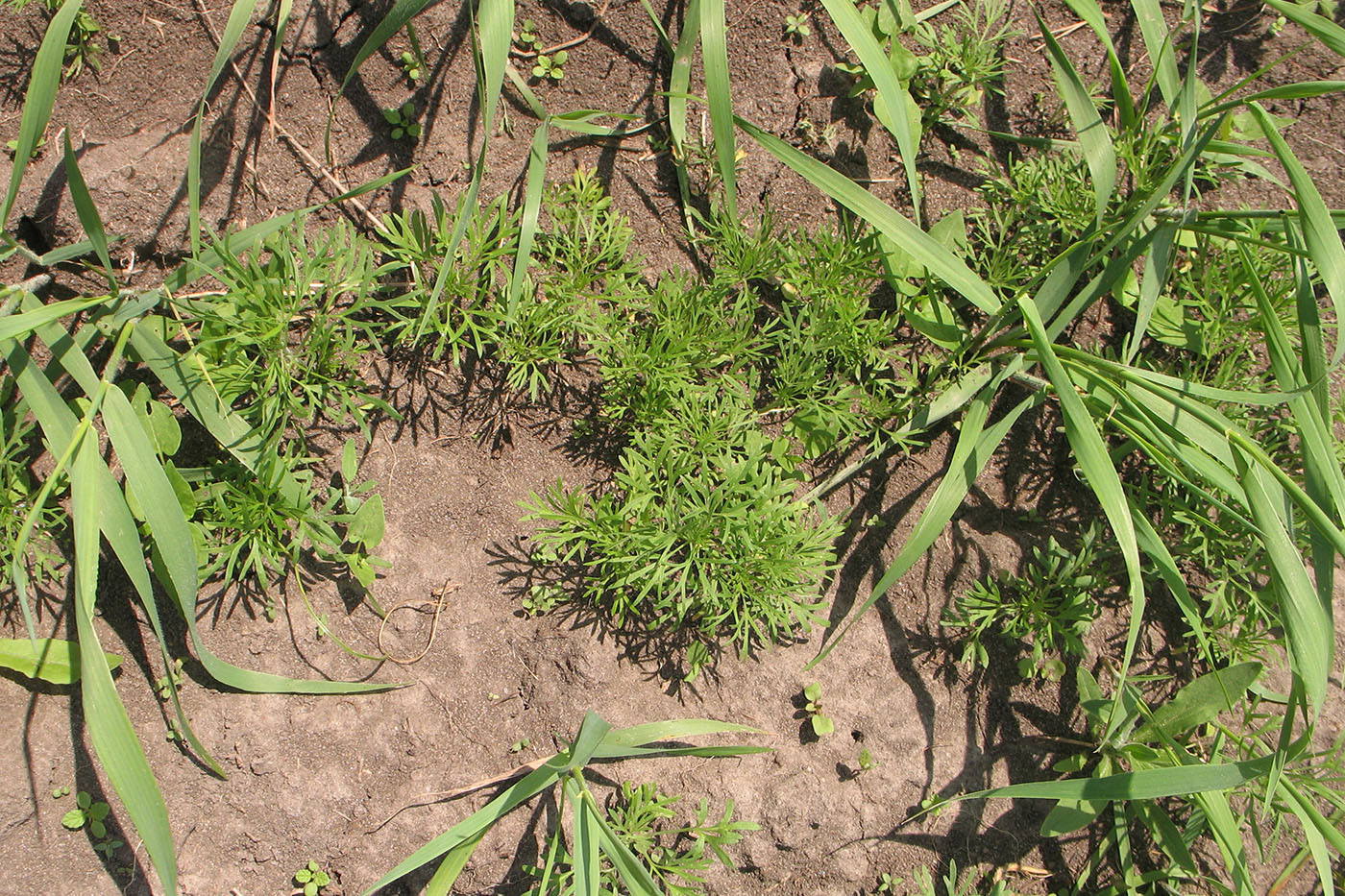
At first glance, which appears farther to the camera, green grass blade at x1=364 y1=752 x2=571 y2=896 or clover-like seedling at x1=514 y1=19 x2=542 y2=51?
clover-like seedling at x1=514 y1=19 x2=542 y2=51

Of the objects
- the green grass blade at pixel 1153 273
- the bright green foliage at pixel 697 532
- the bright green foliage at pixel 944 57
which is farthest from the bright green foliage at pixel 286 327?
the green grass blade at pixel 1153 273

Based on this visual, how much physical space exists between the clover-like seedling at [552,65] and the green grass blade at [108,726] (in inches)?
54.5

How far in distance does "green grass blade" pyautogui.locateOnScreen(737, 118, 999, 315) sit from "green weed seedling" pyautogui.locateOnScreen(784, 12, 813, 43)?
0.54 meters

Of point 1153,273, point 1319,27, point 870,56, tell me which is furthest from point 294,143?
point 1319,27

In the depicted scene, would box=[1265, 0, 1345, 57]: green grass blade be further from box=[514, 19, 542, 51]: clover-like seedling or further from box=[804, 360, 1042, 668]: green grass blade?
box=[514, 19, 542, 51]: clover-like seedling

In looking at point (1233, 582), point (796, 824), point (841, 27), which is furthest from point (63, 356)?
point (1233, 582)

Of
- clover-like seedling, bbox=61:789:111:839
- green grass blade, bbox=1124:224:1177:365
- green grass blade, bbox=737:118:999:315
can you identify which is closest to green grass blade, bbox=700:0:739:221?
green grass blade, bbox=737:118:999:315

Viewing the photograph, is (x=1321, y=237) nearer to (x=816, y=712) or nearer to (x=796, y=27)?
(x=796, y=27)

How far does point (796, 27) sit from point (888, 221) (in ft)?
2.31

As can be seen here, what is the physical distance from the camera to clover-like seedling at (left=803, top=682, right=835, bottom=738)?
85.7 inches

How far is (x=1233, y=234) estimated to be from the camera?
1.89 metres

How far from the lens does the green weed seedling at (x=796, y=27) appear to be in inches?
89.0

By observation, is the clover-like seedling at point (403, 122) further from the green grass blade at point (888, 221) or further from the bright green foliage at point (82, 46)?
the green grass blade at point (888, 221)

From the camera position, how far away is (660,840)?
2156 millimetres
